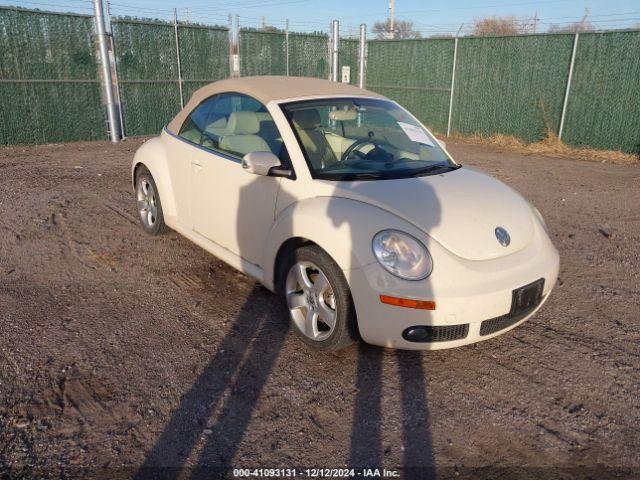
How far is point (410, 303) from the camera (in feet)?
9.75

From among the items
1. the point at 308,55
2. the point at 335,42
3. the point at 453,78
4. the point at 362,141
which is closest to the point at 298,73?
the point at 308,55

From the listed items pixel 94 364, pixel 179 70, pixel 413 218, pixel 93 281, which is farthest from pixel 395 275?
pixel 179 70

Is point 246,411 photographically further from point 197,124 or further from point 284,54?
point 284,54

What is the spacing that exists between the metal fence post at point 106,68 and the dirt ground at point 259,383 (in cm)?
708

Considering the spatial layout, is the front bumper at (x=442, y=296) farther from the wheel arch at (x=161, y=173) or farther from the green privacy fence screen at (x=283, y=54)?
the green privacy fence screen at (x=283, y=54)

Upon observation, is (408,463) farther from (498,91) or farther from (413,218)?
(498,91)

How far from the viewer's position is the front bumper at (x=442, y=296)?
2.97 meters

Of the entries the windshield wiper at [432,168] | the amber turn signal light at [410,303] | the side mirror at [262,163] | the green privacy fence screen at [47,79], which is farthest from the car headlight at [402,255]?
the green privacy fence screen at [47,79]

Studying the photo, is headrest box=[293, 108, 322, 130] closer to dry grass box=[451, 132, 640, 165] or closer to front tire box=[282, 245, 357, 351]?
front tire box=[282, 245, 357, 351]

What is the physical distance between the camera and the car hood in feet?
10.4

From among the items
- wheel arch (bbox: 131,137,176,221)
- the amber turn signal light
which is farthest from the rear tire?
the amber turn signal light

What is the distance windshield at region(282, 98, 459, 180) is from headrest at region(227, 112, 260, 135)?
307mm

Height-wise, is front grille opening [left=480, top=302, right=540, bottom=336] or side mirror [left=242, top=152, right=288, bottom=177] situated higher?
side mirror [left=242, top=152, right=288, bottom=177]

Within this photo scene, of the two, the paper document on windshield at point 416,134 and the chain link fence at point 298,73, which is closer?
the paper document on windshield at point 416,134
